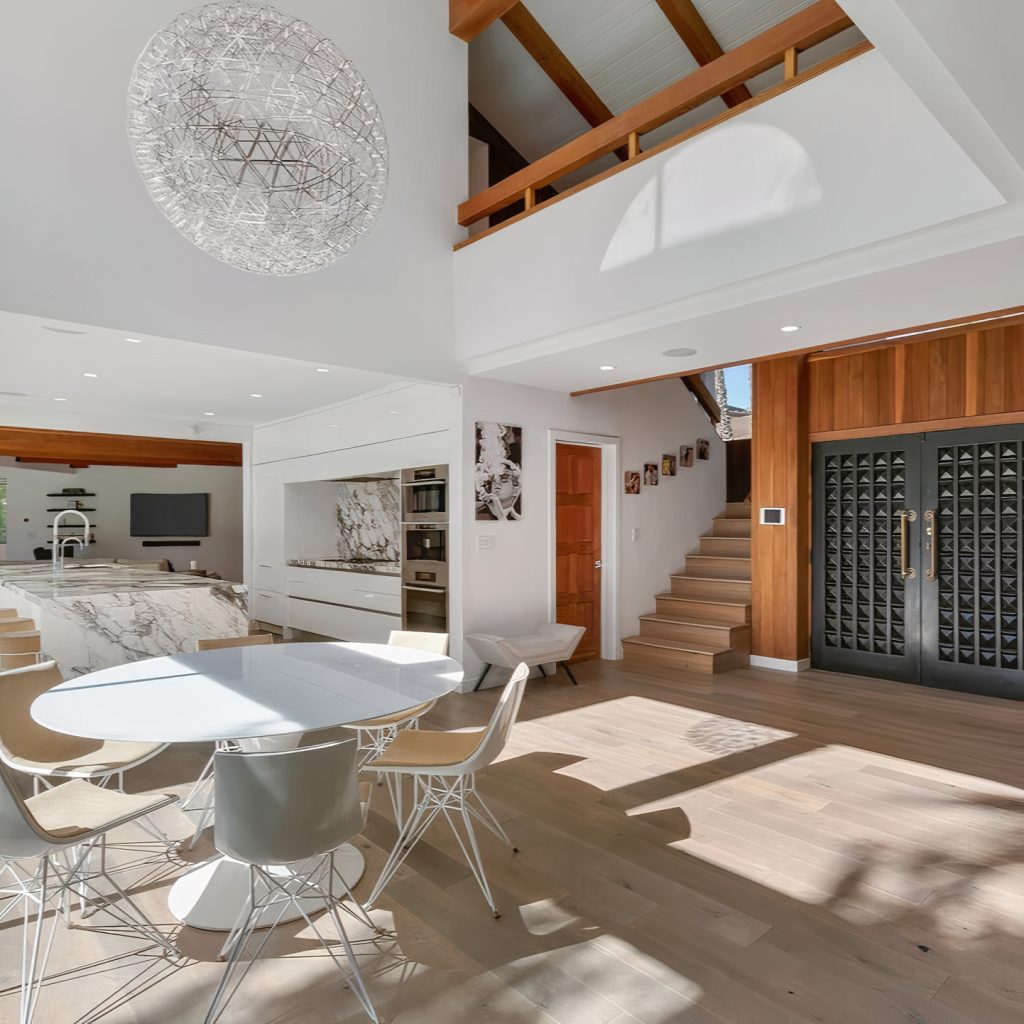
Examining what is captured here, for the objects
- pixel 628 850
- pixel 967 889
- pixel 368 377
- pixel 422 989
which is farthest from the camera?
pixel 368 377

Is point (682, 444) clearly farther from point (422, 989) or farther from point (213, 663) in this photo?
point (422, 989)

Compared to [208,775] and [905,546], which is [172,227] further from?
[905,546]

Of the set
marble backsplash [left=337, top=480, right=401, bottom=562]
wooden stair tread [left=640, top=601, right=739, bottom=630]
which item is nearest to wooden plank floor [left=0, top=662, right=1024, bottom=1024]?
wooden stair tread [left=640, top=601, right=739, bottom=630]

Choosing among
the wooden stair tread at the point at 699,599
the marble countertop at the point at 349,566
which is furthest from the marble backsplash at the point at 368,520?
the wooden stair tread at the point at 699,599

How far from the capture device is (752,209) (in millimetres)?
3611

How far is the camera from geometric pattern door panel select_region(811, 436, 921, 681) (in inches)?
225

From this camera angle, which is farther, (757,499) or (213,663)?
(757,499)

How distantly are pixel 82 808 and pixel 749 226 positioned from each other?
3837 mm

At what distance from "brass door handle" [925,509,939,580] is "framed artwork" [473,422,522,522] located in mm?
3298

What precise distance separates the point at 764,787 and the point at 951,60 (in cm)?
307

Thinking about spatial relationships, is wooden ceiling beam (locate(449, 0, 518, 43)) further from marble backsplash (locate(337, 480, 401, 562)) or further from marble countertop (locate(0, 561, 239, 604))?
marble countertop (locate(0, 561, 239, 604))

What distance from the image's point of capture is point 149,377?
18.3 ft

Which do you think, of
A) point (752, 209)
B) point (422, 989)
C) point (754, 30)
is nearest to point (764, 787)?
point (422, 989)

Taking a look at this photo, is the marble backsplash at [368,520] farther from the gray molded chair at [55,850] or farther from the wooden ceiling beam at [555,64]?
the gray molded chair at [55,850]
